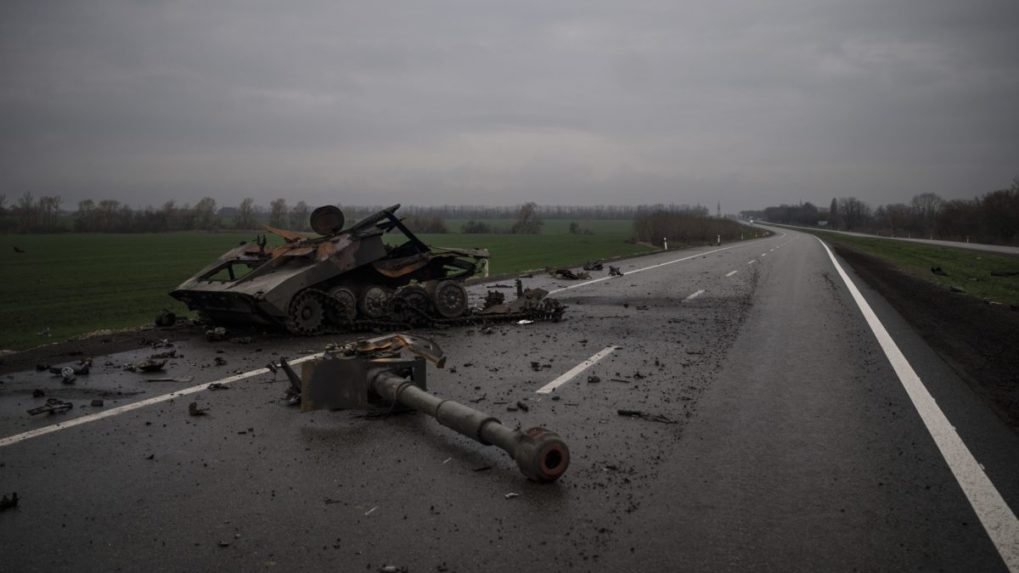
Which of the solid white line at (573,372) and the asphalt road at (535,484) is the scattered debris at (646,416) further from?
the solid white line at (573,372)

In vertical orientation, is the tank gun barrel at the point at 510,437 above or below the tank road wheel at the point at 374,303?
below

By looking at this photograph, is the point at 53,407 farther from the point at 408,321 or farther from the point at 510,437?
the point at 408,321

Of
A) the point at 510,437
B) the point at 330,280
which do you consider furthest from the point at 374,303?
the point at 510,437

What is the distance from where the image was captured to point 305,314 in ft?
34.5

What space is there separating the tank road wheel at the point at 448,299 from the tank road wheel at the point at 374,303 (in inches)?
32.9

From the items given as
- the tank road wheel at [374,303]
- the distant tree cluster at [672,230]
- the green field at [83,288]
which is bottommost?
the green field at [83,288]

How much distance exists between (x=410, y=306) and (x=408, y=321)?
26 cm

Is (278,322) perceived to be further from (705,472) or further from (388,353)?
(705,472)

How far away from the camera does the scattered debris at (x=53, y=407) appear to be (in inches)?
245

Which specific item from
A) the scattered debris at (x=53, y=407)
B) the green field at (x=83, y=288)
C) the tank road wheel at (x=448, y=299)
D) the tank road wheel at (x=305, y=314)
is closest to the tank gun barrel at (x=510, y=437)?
the scattered debris at (x=53, y=407)

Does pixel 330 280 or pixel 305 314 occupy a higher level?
pixel 330 280

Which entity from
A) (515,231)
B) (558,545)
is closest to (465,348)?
(558,545)

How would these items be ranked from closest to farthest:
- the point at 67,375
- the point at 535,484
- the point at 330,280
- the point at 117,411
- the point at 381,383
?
the point at 535,484
the point at 381,383
the point at 117,411
the point at 67,375
the point at 330,280

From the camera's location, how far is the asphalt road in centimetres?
352
